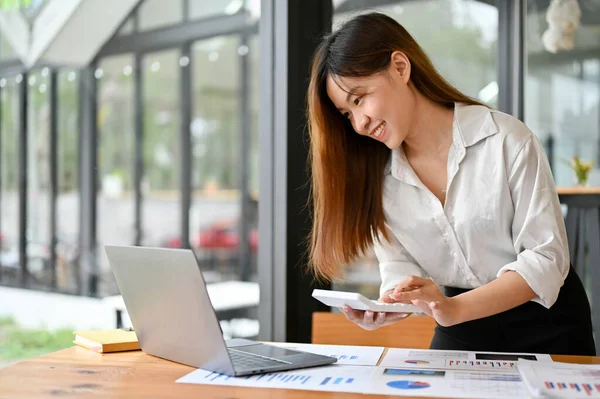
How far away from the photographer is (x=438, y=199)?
1.85 meters

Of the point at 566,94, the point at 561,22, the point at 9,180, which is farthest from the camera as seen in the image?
the point at 566,94

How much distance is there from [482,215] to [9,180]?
1695 mm

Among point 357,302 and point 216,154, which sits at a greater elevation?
point 216,154

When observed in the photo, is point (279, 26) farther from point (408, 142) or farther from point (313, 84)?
point (408, 142)

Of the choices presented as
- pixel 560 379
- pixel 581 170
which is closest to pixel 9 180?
pixel 560 379

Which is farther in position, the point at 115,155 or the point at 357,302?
the point at 115,155

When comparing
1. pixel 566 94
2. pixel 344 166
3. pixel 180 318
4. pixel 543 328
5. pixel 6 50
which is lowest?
pixel 543 328

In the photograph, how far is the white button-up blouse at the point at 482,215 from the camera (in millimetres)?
1685

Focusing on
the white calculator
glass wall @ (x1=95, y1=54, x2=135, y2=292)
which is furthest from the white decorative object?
the white calculator

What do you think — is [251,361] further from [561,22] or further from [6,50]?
[561,22]

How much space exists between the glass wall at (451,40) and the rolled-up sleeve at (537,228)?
1241 millimetres

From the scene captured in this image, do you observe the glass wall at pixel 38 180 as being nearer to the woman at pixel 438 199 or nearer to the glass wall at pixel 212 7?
the glass wall at pixel 212 7

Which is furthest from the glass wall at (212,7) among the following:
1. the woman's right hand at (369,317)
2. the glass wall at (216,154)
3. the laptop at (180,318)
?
the woman's right hand at (369,317)

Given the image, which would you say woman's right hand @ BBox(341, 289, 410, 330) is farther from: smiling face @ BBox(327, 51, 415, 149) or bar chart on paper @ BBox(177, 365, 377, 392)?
smiling face @ BBox(327, 51, 415, 149)
